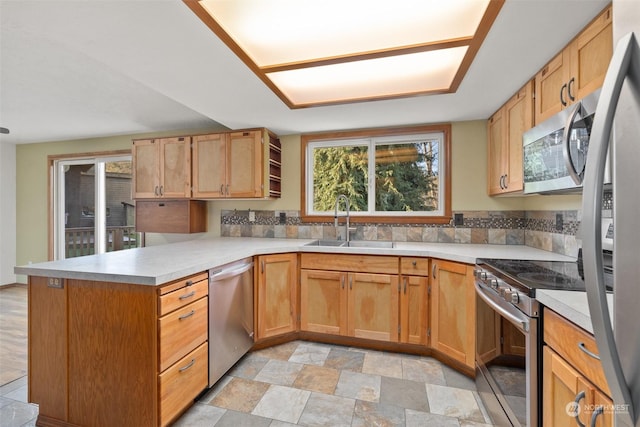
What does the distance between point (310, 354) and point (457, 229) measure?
1.84 metres

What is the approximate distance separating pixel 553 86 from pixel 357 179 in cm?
184

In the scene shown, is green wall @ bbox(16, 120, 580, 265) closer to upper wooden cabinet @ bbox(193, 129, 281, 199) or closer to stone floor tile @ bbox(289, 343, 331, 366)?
upper wooden cabinet @ bbox(193, 129, 281, 199)

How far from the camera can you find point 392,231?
9.98 feet

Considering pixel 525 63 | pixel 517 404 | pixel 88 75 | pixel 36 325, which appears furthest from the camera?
pixel 88 75

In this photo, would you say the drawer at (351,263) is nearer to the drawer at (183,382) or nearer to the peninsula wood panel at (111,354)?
the drawer at (183,382)

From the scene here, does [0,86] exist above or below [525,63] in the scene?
above

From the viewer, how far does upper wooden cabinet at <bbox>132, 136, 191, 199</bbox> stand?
3229 mm

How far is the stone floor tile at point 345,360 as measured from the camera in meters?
2.25

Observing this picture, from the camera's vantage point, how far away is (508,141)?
2311 millimetres

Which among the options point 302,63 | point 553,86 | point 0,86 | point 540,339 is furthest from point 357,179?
point 0,86

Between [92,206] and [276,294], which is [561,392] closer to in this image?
[276,294]

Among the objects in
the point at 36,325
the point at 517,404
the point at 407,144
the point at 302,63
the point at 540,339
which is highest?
the point at 302,63

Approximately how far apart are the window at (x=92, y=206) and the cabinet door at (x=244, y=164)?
196cm

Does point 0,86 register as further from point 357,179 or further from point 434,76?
point 434,76
